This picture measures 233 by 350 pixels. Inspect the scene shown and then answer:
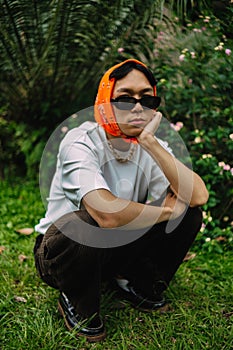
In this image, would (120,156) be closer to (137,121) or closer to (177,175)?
(137,121)

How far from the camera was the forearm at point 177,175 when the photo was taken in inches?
95.9

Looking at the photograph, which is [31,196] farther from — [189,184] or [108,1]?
[189,184]

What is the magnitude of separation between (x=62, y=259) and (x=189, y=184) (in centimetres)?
72

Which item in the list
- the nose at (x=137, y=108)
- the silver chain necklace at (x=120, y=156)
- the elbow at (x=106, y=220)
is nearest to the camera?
the elbow at (x=106, y=220)

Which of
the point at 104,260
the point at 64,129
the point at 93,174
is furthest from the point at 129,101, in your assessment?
the point at 64,129

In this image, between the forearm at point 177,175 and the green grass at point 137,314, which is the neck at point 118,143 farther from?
the green grass at point 137,314

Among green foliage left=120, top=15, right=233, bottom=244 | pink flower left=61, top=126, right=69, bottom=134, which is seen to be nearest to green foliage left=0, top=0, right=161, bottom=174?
pink flower left=61, top=126, right=69, bottom=134

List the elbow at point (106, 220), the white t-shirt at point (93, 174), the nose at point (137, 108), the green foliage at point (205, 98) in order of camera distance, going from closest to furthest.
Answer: the elbow at point (106, 220), the white t-shirt at point (93, 174), the nose at point (137, 108), the green foliage at point (205, 98)

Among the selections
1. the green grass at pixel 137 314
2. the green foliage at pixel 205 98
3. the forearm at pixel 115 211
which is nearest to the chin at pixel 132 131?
the forearm at pixel 115 211

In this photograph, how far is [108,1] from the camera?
3.89m

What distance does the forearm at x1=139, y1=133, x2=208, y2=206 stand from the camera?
7.99 ft

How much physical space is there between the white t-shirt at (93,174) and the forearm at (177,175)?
0.75 ft

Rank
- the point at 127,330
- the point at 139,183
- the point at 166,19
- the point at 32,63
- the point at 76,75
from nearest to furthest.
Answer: the point at 127,330 < the point at 139,183 < the point at 166,19 < the point at 32,63 < the point at 76,75

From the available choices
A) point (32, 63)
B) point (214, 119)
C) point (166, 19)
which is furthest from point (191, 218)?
point (32, 63)
